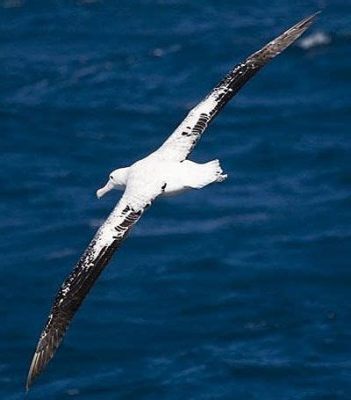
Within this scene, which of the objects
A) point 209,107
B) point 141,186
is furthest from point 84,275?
point 209,107

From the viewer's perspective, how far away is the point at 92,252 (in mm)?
30344

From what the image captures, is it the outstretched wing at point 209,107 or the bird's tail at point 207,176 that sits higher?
the outstretched wing at point 209,107

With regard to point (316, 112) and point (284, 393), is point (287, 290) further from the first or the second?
point (316, 112)

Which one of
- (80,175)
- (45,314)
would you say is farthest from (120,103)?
(45,314)

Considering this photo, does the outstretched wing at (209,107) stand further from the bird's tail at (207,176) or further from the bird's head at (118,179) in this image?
the bird's tail at (207,176)

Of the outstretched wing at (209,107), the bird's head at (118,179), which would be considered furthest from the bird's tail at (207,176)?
the bird's head at (118,179)

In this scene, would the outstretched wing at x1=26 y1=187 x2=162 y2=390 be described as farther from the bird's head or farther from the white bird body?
the bird's head

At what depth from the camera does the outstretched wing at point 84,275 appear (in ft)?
95.2

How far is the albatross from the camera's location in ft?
96.5

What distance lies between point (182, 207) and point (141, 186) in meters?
8.84

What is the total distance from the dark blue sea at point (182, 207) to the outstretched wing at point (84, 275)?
23.0ft

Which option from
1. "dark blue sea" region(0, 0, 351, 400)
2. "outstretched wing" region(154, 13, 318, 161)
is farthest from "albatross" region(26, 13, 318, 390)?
"dark blue sea" region(0, 0, 351, 400)

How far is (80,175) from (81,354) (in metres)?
4.63

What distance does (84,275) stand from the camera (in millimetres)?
29953
